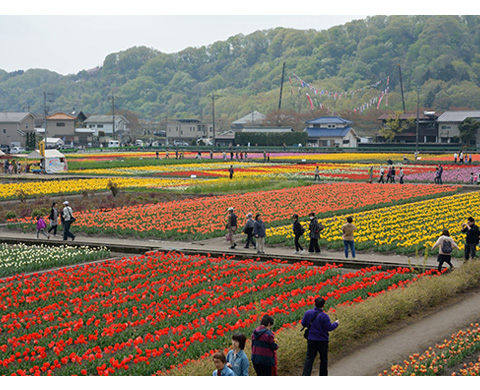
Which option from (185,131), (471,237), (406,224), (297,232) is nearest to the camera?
(471,237)

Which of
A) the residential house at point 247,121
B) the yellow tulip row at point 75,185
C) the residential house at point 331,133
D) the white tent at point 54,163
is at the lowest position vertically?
the yellow tulip row at point 75,185

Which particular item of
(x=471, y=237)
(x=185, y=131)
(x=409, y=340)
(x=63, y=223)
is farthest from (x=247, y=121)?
(x=409, y=340)

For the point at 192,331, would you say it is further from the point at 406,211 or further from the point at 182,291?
the point at 406,211

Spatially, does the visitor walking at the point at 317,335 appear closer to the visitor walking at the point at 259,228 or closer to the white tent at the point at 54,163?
the visitor walking at the point at 259,228

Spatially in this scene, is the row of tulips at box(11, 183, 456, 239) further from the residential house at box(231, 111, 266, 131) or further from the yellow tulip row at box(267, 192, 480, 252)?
the residential house at box(231, 111, 266, 131)

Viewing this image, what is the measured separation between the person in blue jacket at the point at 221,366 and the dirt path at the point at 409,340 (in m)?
3.67

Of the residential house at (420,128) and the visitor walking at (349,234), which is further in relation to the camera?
the residential house at (420,128)

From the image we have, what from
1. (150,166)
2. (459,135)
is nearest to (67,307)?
(150,166)

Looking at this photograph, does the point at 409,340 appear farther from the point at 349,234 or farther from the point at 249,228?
the point at 249,228

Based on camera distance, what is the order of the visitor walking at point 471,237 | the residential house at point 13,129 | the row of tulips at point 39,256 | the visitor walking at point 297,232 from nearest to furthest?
the visitor walking at point 471,237 < the row of tulips at point 39,256 < the visitor walking at point 297,232 < the residential house at point 13,129

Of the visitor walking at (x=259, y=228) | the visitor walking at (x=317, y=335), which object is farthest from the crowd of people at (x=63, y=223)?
the visitor walking at (x=317, y=335)

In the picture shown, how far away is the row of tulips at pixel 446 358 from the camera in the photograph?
543 inches

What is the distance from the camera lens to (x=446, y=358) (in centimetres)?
1487

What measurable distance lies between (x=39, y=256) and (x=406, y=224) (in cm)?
1688
